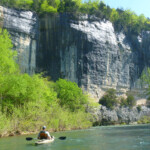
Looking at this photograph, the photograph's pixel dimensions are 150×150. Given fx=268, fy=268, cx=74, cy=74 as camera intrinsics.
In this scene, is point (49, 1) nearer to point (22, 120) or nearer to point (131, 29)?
point (131, 29)

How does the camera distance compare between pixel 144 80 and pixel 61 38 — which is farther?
pixel 144 80

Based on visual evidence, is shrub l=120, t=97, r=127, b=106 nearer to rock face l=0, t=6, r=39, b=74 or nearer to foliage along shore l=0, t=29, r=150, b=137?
rock face l=0, t=6, r=39, b=74

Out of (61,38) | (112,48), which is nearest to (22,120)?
(61,38)

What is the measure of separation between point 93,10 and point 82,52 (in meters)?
14.2

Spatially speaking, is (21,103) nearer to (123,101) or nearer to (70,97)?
(70,97)

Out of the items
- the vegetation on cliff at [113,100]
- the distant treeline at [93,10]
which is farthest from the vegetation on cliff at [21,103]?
the distant treeline at [93,10]

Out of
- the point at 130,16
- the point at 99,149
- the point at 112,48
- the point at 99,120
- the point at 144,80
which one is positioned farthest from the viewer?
the point at 130,16

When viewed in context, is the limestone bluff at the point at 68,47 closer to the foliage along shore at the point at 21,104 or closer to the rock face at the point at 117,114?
the rock face at the point at 117,114

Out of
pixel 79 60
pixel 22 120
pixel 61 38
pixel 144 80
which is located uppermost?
pixel 61 38

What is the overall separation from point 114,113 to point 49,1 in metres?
33.4

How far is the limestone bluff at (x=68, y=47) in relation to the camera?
60.0 meters

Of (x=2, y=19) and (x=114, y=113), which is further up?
(x=2, y=19)

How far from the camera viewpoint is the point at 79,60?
201 ft

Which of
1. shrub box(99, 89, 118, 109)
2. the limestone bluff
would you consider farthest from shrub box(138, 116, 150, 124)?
the limestone bluff
